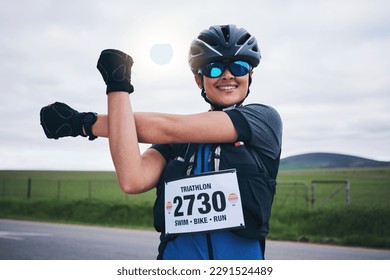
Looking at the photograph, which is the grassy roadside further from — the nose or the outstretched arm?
the outstretched arm

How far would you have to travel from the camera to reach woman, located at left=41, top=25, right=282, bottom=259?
1.71 m

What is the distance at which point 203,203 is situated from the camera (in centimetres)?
179

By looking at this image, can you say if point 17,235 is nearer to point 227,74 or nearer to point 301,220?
point 301,220

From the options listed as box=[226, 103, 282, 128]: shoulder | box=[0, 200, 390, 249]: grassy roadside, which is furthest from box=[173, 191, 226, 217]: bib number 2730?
box=[0, 200, 390, 249]: grassy roadside

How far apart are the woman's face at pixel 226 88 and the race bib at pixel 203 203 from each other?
12.2 inches

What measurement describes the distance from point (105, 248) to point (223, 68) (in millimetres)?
8476

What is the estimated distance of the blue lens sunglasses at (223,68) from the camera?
189 centimetres

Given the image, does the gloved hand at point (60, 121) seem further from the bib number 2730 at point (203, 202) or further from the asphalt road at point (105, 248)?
the asphalt road at point (105, 248)

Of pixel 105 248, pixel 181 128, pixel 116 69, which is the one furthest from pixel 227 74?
pixel 105 248

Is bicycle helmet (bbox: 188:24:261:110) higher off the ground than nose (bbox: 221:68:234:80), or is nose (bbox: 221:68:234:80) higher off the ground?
bicycle helmet (bbox: 188:24:261:110)

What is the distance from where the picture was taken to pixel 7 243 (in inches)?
395
